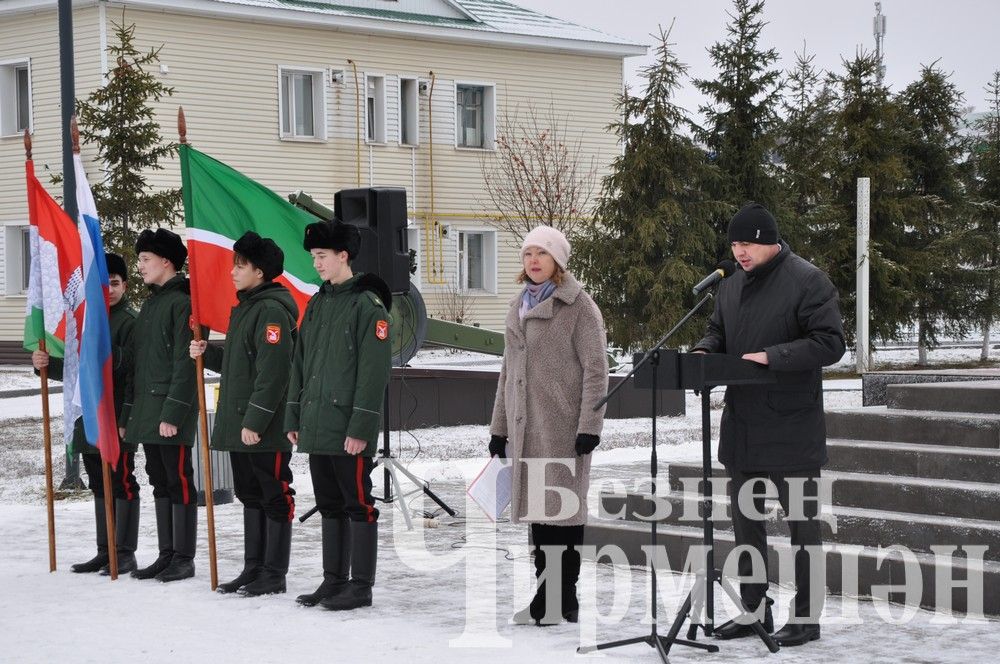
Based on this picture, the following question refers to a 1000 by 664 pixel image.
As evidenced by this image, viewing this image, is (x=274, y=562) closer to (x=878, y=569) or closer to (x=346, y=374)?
(x=346, y=374)

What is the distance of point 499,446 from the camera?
7234 mm

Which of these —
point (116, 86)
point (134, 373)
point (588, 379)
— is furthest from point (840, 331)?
point (116, 86)

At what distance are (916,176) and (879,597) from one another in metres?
21.7

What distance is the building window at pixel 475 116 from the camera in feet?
110

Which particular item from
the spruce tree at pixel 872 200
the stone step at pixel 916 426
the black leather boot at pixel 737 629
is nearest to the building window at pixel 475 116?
the spruce tree at pixel 872 200

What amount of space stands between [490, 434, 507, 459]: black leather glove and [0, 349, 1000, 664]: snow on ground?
0.83m

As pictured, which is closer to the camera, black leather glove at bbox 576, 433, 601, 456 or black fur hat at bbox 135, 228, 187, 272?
black leather glove at bbox 576, 433, 601, 456

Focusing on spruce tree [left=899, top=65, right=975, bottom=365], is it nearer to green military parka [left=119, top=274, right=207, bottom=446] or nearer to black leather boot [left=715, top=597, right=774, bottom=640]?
green military parka [left=119, top=274, right=207, bottom=446]

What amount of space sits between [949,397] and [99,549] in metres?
5.38

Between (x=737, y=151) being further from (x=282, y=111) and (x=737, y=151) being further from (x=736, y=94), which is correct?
(x=282, y=111)

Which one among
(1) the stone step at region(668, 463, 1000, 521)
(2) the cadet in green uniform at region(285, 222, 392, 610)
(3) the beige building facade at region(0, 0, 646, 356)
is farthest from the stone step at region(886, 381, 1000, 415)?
(3) the beige building facade at region(0, 0, 646, 356)

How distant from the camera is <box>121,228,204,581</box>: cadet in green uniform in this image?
8414 millimetres

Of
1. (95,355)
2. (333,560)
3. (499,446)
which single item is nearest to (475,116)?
(95,355)

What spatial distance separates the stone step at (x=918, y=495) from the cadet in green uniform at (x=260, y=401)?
10.8ft
